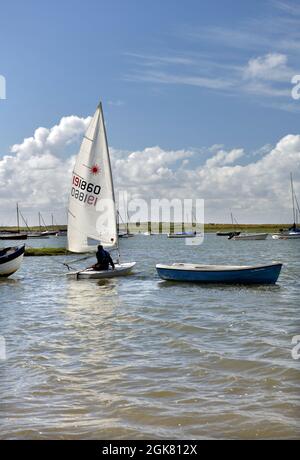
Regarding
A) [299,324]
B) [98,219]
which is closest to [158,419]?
[299,324]

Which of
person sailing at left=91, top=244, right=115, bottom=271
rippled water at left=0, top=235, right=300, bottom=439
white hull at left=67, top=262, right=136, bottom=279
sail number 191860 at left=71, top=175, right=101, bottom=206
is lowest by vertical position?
rippled water at left=0, top=235, right=300, bottom=439

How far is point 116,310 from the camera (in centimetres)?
2073

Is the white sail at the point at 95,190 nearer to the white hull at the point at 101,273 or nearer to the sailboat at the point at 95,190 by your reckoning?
the sailboat at the point at 95,190

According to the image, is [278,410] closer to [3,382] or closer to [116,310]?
[3,382]

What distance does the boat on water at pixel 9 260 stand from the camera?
106ft

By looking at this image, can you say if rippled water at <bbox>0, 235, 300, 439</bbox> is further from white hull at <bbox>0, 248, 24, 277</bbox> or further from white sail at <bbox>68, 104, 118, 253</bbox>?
white hull at <bbox>0, 248, 24, 277</bbox>

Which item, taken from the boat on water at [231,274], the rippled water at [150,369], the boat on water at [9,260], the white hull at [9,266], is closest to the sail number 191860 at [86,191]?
the boat on water at [9,260]

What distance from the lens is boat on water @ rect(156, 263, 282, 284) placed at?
26.9 metres

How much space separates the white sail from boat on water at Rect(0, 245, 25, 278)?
4.52 metres

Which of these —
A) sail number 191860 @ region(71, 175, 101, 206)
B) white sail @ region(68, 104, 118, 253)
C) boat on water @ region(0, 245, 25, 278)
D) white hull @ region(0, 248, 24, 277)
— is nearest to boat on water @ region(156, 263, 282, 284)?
white sail @ region(68, 104, 118, 253)

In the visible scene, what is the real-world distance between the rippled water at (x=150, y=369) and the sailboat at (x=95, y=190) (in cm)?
900

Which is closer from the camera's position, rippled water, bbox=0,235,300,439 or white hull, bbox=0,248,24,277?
rippled water, bbox=0,235,300,439
